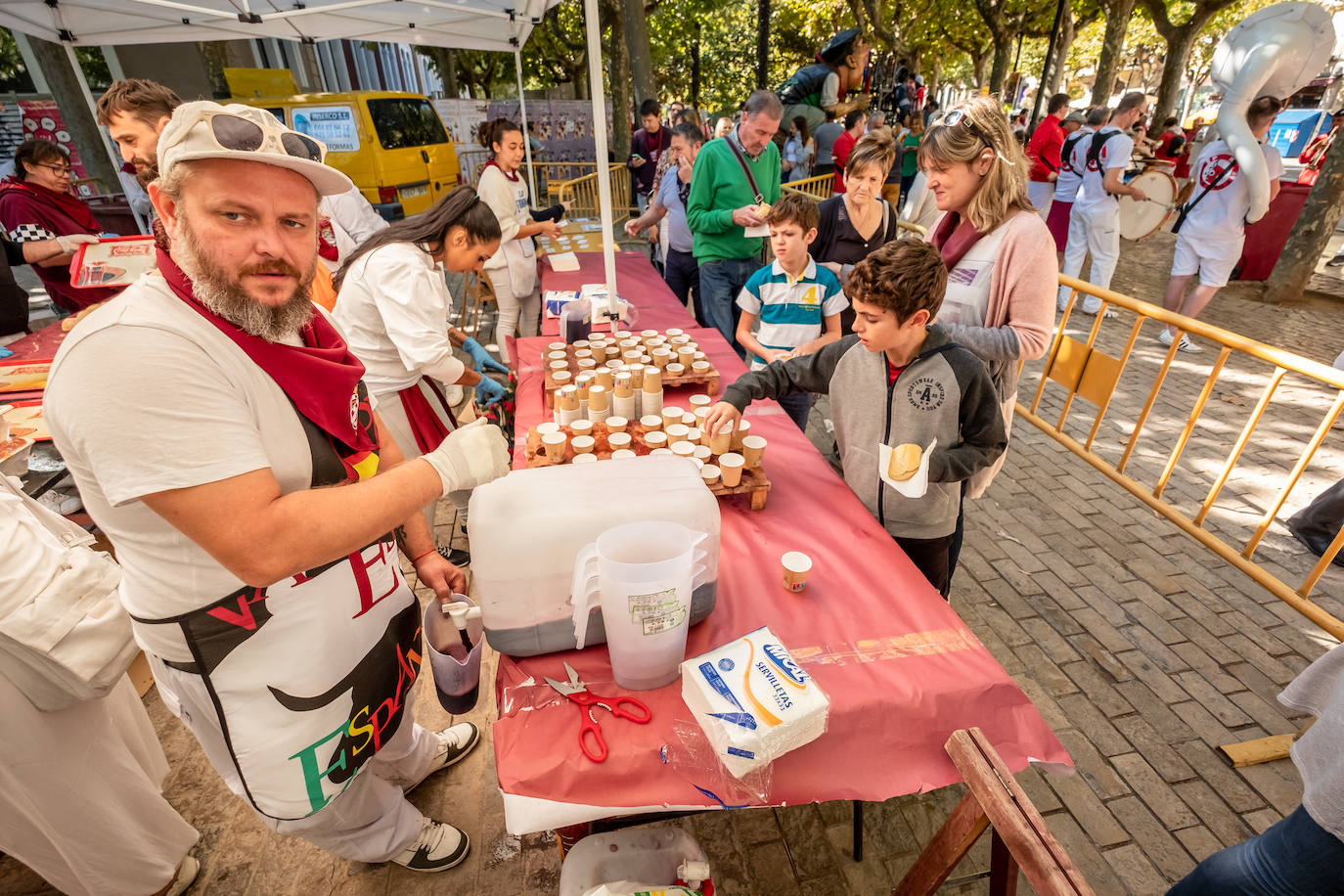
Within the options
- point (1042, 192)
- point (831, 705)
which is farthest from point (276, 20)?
point (1042, 192)

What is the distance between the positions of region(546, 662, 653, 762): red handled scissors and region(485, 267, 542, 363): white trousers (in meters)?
3.81

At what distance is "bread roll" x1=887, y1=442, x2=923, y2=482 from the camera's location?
1.88 m

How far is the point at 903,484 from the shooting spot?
1.88 meters

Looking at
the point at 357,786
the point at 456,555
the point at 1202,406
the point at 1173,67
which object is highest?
the point at 1173,67

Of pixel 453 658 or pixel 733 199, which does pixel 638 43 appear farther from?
pixel 453 658

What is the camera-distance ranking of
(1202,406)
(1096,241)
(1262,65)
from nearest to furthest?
(1202,406)
(1262,65)
(1096,241)

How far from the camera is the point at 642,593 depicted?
1235 millimetres

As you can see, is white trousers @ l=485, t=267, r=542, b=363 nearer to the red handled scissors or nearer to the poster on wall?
the red handled scissors

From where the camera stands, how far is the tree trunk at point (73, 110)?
835 centimetres

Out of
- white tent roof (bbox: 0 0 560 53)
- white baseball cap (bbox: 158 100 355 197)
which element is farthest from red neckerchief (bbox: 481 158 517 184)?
white baseball cap (bbox: 158 100 355 197)

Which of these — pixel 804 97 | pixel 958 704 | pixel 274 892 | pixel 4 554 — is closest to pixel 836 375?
pixel 958 704

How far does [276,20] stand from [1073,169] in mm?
8213

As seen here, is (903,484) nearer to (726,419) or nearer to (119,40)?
(726,419)

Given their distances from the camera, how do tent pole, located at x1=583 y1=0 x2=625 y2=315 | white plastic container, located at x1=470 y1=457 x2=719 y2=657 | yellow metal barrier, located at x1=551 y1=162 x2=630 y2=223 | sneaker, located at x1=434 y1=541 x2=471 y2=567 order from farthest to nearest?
yellow metal barrier, located at x1=551 y1=162 x2=630 y2=223, sneaker, located at x1=434 y1=541 x2=471 y2=567, tent pole, located at x1=583 y1=0 x2=625 y2=315, white plastic container, located at x1=470 y1=457 x2=719 y2=657
